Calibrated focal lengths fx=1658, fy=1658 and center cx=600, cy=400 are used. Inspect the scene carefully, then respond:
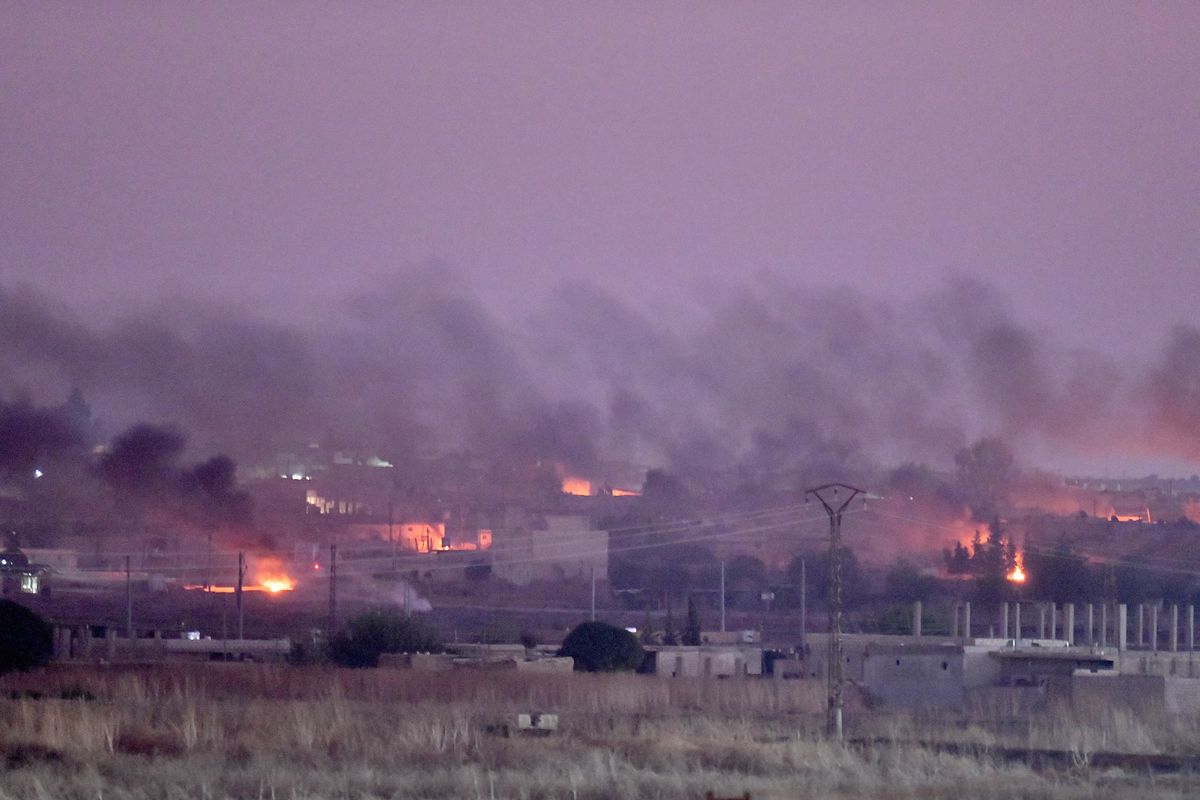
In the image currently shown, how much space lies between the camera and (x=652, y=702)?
4278cm

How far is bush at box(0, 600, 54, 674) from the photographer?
44844 millimetres

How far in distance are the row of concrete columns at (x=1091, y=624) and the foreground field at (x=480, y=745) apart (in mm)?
18234

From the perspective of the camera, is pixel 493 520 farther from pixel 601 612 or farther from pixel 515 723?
pixel 515 723

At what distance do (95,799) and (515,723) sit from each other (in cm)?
1261

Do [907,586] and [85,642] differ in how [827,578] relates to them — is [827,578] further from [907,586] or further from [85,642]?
[85,642]

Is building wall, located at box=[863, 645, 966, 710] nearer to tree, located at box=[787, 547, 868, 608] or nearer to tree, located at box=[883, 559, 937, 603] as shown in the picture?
tree, located at box=[883, 559, 937, 603]

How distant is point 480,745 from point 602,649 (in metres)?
25.7

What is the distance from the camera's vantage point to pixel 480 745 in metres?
28.6

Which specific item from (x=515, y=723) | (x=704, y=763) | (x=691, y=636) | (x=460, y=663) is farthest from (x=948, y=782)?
(x=691, y=636)

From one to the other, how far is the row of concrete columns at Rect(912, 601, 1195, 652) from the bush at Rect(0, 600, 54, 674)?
29379mm

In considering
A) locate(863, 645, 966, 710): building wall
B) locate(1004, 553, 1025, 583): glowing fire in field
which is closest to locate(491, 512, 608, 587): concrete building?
locate(1004, 553, 1025, 583): glowing fire in field

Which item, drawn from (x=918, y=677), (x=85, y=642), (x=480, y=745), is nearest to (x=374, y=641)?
(x=85, y=642)

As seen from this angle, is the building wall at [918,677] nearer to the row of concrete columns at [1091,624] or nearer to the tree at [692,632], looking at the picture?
the row of concrete columns at [1091,624]

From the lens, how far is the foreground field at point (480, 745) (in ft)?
76.9
